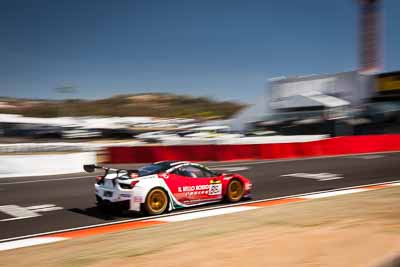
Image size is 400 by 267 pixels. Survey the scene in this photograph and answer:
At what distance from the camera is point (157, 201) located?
10.1 metres

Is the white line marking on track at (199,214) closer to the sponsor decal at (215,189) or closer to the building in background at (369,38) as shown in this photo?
the sponsor decal at (215,189)

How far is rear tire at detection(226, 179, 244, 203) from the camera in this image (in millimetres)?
11445

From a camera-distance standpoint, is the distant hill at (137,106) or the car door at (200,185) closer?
the car door at (200,185)

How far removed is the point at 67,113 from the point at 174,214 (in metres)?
152

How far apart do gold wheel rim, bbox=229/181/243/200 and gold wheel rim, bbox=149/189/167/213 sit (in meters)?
1.95

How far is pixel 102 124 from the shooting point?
64.1m

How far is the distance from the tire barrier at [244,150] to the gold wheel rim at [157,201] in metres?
13.6

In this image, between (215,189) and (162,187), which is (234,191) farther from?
(162,187)

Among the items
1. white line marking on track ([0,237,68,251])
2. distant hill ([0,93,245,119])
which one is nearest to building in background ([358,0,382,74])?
white line marking on track ([0,237,68,251])

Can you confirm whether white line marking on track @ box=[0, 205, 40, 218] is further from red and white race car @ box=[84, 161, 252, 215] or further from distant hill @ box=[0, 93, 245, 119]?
distant hill @ box=[0, 93, 245, 119]

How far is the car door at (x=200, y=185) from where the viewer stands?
34.8 feet

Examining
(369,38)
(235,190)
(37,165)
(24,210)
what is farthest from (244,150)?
(369,38)

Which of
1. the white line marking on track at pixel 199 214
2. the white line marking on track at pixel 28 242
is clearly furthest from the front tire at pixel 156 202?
the white line marking on track at pixel 28 242

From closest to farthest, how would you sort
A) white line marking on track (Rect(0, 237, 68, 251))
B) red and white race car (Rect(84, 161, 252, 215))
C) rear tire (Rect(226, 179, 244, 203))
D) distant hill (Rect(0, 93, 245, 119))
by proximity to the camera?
white line marking on track (Rect(0, 237, 68, 251)), red and white race car (Rect(84, 161, 252, 215)), rear tire (Rect(226, 179, 244, 203)), distant hill (Rect(0, 93, 245, 119))
